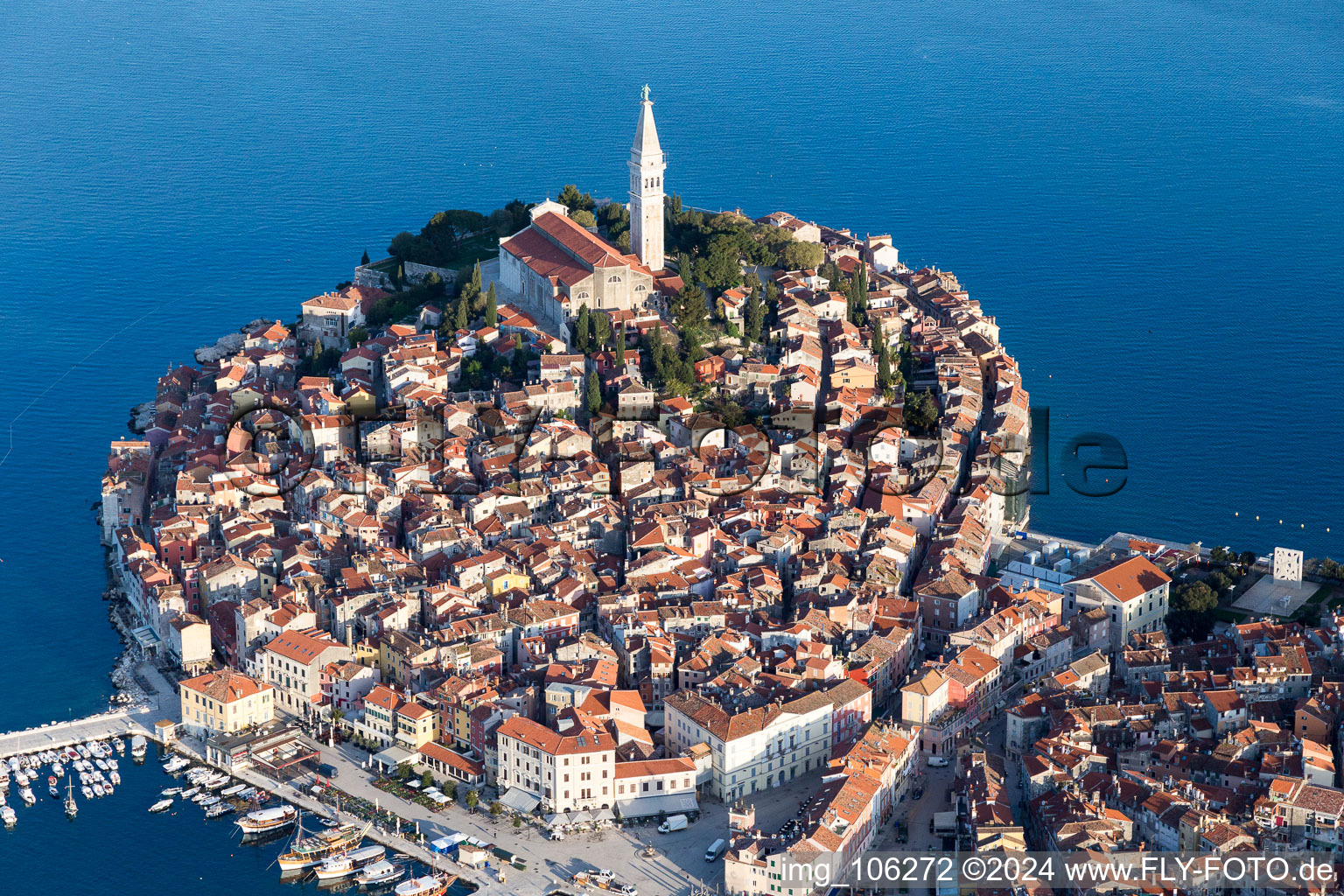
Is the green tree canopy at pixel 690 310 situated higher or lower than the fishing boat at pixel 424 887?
higher

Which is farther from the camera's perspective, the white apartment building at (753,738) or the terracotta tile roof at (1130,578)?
the terracotta tile roof at (1130,578)

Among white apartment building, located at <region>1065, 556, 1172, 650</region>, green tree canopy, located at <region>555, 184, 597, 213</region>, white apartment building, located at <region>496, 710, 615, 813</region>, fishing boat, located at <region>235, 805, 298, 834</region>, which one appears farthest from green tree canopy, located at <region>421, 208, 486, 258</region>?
fishing boat, located at <region>235, 805, 298, 834</region>

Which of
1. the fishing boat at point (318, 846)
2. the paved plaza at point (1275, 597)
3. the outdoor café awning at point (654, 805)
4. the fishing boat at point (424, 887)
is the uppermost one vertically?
the paved plaza at point (1275, 597)

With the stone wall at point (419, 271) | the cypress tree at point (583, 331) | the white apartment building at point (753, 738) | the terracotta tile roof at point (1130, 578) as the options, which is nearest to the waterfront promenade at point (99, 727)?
the white apartment building at point (753, 738)

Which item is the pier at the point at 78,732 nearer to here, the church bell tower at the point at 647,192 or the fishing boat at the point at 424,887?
the fishing boat at the point at 424,887

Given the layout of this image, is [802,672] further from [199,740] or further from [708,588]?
[199,740]
